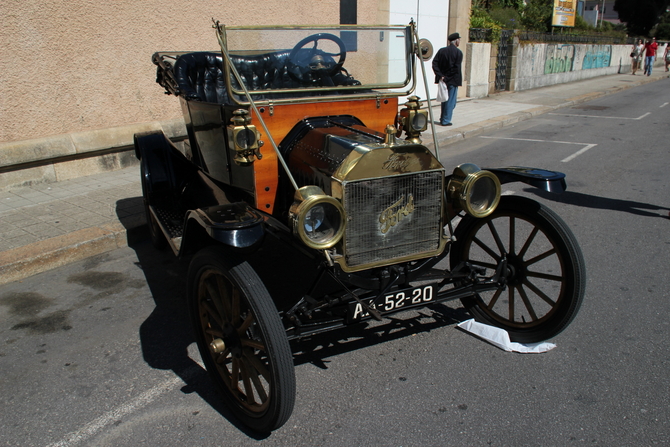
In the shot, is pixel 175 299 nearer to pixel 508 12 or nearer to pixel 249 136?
pixel 249 136

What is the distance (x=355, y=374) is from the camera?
289cm

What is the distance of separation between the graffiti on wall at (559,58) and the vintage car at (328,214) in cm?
1774

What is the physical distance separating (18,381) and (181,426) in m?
1.09

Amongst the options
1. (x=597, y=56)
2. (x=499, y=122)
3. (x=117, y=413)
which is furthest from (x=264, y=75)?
(x=597, y=56)

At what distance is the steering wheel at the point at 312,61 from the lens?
3547mm

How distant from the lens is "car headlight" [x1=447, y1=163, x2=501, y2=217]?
8.83ft

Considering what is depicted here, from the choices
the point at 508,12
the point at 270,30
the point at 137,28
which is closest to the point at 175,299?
the point at 270,30

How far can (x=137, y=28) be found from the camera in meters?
7.37

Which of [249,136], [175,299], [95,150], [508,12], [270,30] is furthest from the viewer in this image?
[508,12]

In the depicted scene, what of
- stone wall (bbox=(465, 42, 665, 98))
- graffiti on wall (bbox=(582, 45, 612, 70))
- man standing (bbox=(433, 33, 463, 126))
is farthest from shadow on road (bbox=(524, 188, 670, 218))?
graffiti on wall (bbox=(582, 45, 612, 70))

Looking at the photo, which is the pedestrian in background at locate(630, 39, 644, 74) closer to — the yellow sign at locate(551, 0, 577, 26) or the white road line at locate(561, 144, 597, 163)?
the yellow sign at locate(551, 0, 577, 26)

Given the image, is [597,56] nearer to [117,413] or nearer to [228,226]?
[228,226]

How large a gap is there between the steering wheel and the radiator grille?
1.33 meters

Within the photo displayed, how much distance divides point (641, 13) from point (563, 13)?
29.4 meters
